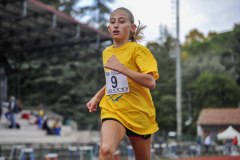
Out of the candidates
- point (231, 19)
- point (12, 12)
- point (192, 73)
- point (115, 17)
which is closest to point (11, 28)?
point (12, 12)

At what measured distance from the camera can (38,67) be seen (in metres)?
29.8

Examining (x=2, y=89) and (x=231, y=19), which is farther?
(x=2, y=89)

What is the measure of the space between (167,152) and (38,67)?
14.1 meters

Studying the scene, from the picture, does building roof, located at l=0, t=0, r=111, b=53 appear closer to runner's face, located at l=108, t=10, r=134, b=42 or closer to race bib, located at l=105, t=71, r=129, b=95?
runner's face, located at l=108, t=10, r=134, b=42

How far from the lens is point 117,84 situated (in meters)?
3.94

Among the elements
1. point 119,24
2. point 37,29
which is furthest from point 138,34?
point 37,29

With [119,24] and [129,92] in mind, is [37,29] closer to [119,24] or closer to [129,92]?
[119,24]

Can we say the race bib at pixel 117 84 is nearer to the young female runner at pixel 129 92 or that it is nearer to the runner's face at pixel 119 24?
the young female runner at pixel 129 92

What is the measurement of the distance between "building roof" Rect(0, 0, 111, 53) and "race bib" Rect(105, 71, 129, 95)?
17.4m

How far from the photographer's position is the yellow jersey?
3.89 m

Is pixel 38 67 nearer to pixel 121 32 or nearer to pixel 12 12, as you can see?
pixel 12 12

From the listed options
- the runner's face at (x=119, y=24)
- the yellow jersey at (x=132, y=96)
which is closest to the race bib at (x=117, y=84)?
the yellow jersey at (x=132, y=96)

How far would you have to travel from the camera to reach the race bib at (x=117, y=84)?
12.9ft

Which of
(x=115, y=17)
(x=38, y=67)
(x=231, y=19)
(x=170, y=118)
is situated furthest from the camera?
(x=170, y=118)
